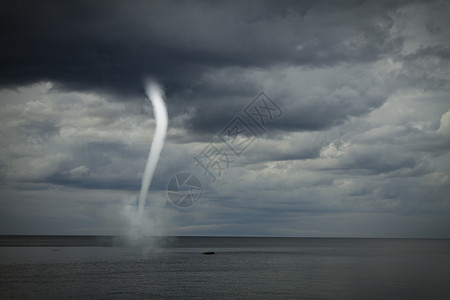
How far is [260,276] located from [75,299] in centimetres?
4446

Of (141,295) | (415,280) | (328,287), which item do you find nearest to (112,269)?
(141,295)

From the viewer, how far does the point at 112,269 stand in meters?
113

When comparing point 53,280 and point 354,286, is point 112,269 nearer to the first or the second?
point 53,280

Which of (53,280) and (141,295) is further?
(53,280)

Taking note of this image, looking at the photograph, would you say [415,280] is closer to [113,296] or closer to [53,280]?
[113,296]

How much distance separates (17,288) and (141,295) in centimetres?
2426

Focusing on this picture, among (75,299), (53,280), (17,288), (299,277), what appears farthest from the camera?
(299,277)

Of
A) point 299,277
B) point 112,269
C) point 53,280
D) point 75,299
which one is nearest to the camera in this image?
point 75,299

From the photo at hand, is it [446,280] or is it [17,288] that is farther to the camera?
[446,280]

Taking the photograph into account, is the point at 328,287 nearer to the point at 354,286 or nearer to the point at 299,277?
the point at 354,286

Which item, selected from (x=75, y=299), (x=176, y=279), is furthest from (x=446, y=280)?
(x=75, y=299)

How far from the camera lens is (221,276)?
101 metres

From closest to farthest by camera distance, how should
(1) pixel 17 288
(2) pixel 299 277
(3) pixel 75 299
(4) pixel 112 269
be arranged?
Result: (3) pixel 75 299 < (1) pixel 17 288 < (2) pixel 299 277 < (4) pixel 112 269

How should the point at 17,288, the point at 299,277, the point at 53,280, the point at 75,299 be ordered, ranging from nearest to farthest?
the point at 75,299 < the point at 17,288 < the point at 53,280 < the point at 299,277
